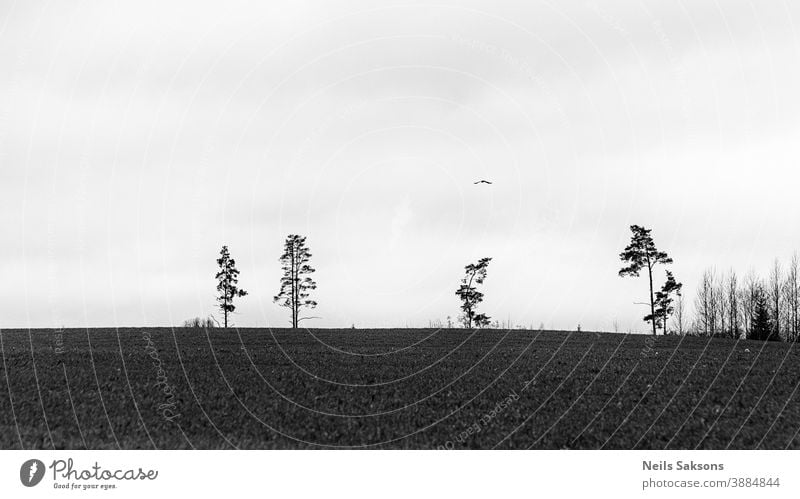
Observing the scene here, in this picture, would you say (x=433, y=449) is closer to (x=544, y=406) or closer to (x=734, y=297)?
(x=544, y=406)

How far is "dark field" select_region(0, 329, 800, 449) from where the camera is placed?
59.9 feet

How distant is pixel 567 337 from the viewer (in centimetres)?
4975

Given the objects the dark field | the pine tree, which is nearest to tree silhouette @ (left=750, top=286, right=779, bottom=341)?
the pine tree

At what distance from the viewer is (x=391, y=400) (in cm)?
2242

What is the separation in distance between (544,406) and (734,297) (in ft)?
342

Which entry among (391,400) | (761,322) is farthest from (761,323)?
(391,400)

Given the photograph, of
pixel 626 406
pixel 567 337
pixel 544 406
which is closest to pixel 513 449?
pixel 544 406
